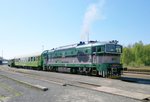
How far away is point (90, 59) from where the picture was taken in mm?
25031

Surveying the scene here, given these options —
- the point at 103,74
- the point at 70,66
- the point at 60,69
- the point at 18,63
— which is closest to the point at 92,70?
the point at 103,74

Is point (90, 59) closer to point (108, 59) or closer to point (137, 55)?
point (108, 59)

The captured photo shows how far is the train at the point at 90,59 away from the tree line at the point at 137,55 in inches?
2289

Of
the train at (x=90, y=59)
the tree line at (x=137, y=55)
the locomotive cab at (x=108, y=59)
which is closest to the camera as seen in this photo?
the locomotive cab at (x=108, y=59)

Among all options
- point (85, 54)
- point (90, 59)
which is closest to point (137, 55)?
point (85, 54)

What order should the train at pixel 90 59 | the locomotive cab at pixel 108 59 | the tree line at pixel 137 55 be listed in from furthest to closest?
the tree line at pixel 137 55 < the train at pixel 90 59 < the locomotive cab at pixel 108 59

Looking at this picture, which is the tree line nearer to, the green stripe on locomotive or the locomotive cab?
the green stripe on locomotive

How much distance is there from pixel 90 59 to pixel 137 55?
7124 cm

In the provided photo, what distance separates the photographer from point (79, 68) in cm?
2806

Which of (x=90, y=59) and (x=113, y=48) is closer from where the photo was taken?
(x=113, y=48)

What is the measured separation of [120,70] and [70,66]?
8105mm

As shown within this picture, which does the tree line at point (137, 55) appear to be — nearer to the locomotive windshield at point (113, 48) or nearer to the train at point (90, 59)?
the train at point (90, 59)

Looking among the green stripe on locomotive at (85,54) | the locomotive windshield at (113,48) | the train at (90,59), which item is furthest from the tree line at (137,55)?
the locomotive windshield at (113,48)

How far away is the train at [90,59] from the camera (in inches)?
909
